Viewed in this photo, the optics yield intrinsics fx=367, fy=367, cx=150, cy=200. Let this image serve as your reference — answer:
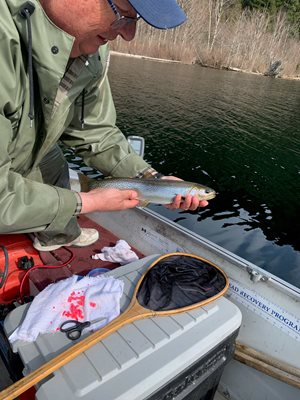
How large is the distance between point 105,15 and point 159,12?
0.30 meters

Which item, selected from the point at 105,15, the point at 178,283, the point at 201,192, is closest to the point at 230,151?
the point at 201,192

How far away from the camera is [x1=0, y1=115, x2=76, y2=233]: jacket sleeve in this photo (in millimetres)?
2062

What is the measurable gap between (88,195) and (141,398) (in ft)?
4.29

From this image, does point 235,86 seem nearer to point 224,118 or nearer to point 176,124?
point 224,118

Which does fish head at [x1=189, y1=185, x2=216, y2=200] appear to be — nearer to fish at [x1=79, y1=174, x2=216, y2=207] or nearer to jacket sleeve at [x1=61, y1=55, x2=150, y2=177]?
fish at [x1=79, y1=174, x2=216, y2=207]

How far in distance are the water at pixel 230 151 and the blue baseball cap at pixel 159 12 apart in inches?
241

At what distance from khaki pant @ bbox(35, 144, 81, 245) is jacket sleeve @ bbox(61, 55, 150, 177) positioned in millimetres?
218

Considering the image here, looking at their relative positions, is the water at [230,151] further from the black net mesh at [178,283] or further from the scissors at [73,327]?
the scissors at [73,327]

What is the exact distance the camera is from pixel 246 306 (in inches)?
115

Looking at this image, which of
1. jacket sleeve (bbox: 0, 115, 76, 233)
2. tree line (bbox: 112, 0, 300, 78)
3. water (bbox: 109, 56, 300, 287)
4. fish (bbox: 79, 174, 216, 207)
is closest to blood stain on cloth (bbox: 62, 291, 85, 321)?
jacket sleeve (bbox: 0, 115, 76, 233)

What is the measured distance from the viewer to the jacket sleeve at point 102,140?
10.6 ft

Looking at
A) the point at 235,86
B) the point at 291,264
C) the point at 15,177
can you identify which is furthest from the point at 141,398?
the point at 235,86

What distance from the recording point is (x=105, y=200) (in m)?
2.65

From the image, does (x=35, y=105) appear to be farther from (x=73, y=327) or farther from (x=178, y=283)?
(x=178, y=283)
